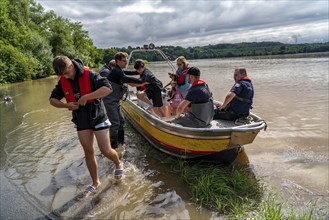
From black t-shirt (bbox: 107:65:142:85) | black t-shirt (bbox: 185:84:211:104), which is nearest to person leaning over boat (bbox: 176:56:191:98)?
black t-shirt (bbox: 107:65:142:85)

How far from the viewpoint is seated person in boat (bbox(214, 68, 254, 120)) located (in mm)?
5309

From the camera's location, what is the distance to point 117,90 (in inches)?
233

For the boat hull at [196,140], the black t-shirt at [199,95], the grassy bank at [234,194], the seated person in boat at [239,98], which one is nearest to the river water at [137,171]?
the grassy bank at [234,194]

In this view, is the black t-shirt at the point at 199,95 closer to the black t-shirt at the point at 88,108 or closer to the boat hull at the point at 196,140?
the boat hull at the point at 196,140

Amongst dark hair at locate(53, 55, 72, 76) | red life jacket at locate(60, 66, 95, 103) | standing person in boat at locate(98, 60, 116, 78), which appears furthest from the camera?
standing person in boat at locate(98, 60, 116, 78)

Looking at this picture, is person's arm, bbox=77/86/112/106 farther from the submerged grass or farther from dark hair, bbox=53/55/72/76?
the submerged grass

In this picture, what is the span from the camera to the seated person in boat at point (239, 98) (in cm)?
531

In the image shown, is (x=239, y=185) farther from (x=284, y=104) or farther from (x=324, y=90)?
(x=324, y=90)

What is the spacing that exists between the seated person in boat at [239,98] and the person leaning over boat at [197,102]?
671mm

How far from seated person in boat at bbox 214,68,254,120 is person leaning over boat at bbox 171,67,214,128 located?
0.67 metres

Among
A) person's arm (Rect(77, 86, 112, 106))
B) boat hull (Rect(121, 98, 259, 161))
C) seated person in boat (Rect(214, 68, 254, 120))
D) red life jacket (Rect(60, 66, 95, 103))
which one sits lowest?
boat hull (Rect(121, 98, 259, 161))

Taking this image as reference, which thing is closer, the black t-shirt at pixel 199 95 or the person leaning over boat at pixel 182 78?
the black t-shirt at pixel 199 95

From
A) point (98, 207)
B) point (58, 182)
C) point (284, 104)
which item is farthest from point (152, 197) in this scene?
point (284, 104)

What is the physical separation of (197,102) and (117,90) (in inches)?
78.4
